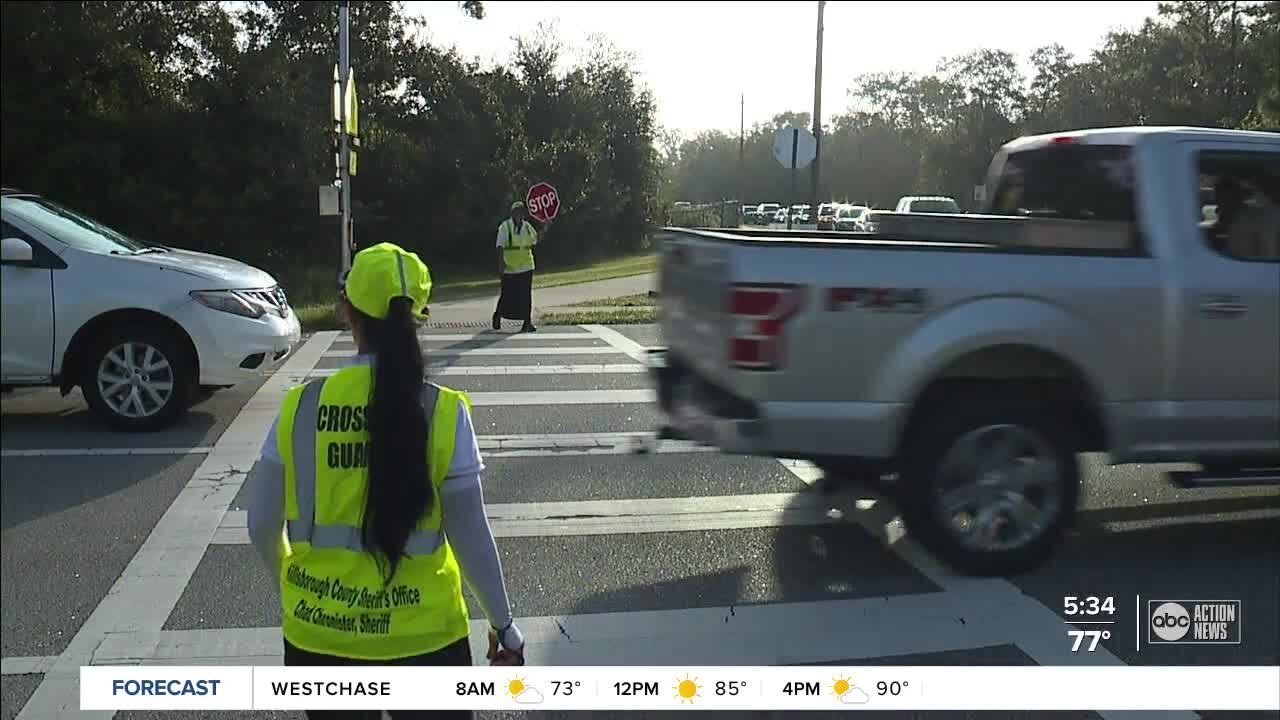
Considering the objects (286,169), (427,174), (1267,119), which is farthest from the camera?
(427,174)

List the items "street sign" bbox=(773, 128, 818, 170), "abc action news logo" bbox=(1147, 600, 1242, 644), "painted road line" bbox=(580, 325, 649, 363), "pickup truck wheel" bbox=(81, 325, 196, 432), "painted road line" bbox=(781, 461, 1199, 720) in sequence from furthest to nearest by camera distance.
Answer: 1. "street sign" bbox=(773, 128, 818, 170)
2. "painted road line" bbox=(580, 325, 649, 363)
3. "pickup truck wheel" bbox=(81, 325, 196, 432)
4. "abc action news logo" bbox=(1147, 600, 1242, 644)
5. "painted road line" bbox=(781, 461, 1199, 720)

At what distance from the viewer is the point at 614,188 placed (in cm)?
4066

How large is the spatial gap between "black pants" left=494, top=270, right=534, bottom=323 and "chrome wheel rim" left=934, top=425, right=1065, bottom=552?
10475mm

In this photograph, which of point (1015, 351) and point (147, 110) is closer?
point (1015, 351)

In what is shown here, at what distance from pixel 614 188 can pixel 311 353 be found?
93.0 feet

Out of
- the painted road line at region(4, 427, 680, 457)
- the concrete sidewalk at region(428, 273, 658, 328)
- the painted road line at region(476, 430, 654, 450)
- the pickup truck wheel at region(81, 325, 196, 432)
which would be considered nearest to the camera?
the painted road line at region(4, 427, 680, 457)

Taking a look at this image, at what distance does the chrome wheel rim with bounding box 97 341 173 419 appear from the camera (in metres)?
8.20

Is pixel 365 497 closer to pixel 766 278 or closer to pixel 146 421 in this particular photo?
pixel 766 278

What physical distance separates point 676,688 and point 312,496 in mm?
1360

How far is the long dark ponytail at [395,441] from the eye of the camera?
2.55 meters

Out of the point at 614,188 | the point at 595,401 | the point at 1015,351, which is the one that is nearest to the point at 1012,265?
the point at 1015,351

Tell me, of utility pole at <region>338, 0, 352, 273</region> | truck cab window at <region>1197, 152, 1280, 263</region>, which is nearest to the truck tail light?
truck cab window at <region>1197, 152, 1280, 263</region>

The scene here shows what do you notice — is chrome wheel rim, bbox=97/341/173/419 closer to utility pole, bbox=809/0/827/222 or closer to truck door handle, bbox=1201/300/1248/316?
truck door handle, bbox=1201/300/1248/316

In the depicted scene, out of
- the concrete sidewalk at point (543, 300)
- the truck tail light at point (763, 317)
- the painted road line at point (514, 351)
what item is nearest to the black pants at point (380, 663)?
the truck tail light at point (763, 317)
